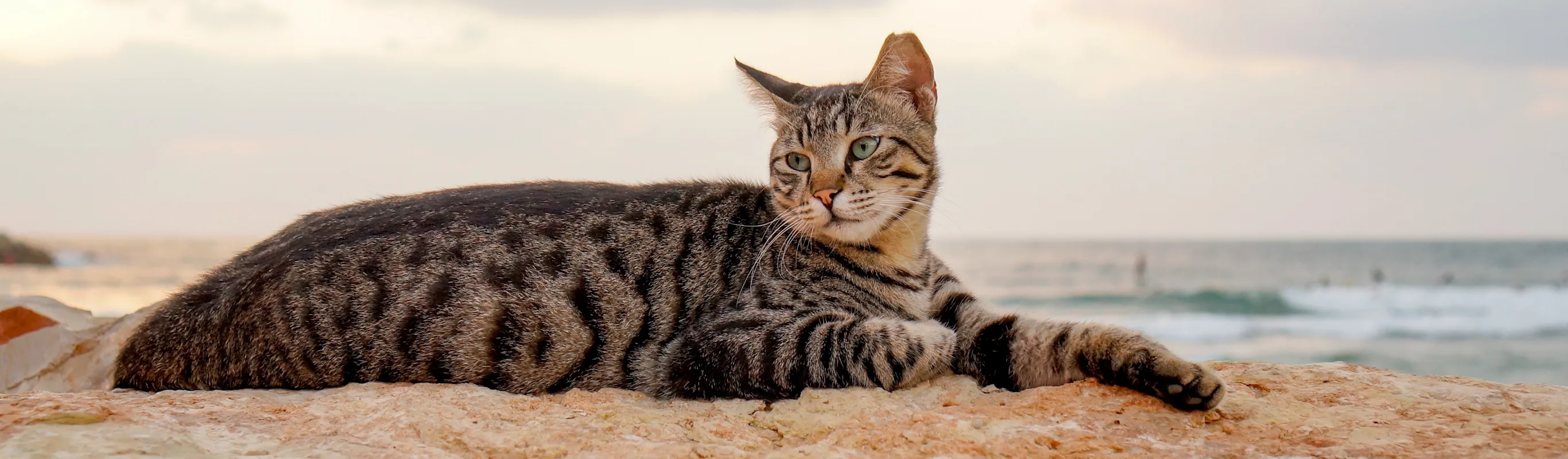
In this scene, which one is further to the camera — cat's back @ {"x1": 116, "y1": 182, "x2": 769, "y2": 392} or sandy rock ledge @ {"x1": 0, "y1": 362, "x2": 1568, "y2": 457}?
cat's back @ {"x1": 116, "y1": 182, "x2": 769, "y2": 392}

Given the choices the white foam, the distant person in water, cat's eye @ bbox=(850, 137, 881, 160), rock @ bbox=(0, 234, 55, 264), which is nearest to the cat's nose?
cat's eye @ bbox=(850, 137, 881, 160)

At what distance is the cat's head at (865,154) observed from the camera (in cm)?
342

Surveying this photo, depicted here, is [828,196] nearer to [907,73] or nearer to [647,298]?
[907,73]

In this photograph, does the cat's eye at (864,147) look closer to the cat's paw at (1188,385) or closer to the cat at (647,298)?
the cat at (647,298)

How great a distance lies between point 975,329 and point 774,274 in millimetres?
741

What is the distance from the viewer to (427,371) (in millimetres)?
3352

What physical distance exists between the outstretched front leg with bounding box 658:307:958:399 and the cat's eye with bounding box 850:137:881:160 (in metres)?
0.56

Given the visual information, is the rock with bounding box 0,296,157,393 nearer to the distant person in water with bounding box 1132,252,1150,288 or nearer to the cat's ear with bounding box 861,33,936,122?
the cat's ear with bounding box 861,33,936,122

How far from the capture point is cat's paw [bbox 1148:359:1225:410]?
110 inches

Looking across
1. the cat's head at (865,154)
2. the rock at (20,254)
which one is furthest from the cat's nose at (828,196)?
the rock at (20,254)

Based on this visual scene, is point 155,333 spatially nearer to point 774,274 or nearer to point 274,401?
point 274,401

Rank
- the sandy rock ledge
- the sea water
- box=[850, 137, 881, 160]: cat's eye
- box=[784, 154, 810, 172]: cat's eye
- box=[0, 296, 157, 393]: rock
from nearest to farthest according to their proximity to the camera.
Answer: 1. the sandy rock ledge
2. box=[850, 137, 881, 160]: cat's eye
3. box=[784, 154, 810, 172]: cat's eye
4. box=[0, 296, 157, 393]: rock
5. the sea water

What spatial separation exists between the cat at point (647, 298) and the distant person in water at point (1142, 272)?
18716 millimetres

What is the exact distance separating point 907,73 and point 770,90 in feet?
1.95
